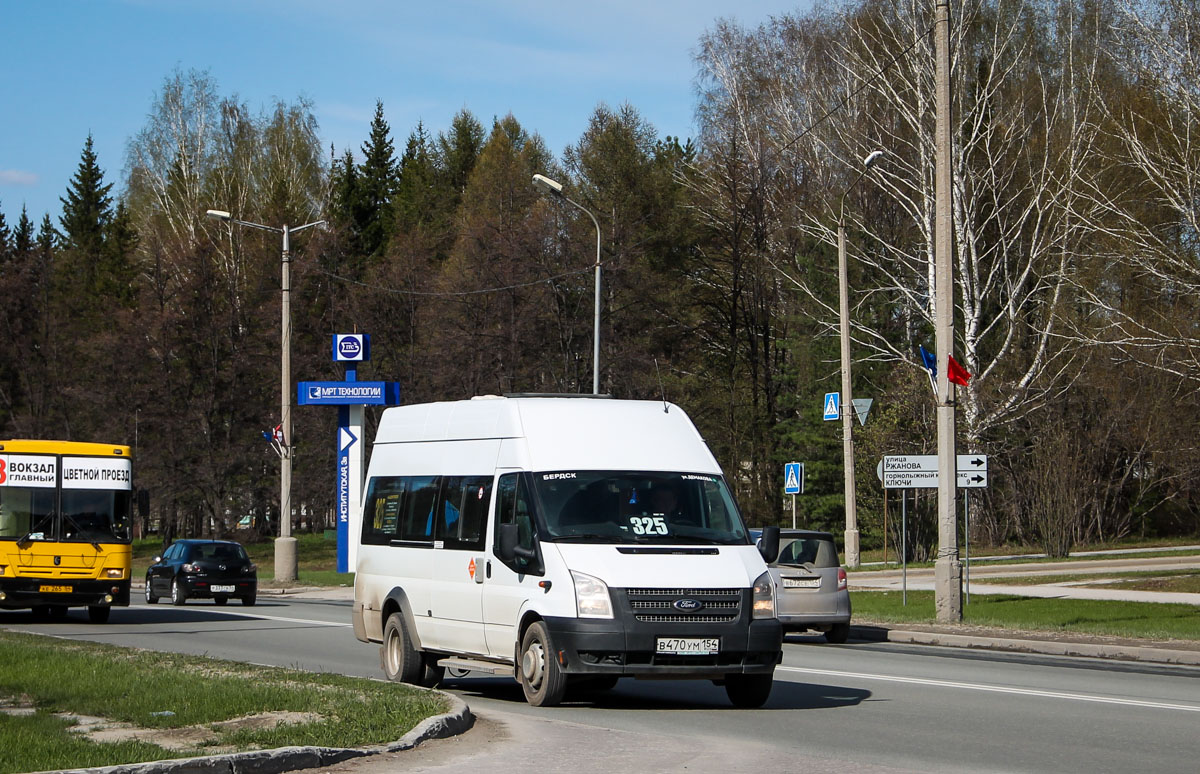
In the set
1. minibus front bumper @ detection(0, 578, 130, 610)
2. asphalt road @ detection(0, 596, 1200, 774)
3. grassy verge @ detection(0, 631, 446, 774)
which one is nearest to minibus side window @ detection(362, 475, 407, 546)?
asphalt road @ detection(0, 596, 1200, 774)

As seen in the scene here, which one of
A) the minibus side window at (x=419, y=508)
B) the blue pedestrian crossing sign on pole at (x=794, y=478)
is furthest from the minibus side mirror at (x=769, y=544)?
the blue pedestrian crossing sign on pole at (x=794, y=478)

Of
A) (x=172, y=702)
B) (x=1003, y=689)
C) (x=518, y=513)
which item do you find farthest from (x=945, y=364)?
(x=172, y=702)

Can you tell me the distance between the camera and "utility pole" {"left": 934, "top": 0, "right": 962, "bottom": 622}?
2166cm

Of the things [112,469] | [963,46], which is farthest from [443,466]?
[963,46]

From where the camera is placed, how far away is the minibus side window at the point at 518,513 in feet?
40.4

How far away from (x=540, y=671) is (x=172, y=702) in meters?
2.91

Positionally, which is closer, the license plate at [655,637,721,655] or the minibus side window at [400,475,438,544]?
the license plate at [655,637,721,655]

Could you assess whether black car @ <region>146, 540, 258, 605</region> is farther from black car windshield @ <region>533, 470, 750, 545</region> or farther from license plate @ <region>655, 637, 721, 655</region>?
license plate @ <region>655, 637, 721, 655</region>

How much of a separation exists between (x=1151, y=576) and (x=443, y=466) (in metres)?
20.7

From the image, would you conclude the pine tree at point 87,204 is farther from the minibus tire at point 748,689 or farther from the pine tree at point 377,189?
the minibus tire at point 748,689

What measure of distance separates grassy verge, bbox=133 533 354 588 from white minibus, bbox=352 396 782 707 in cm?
2576

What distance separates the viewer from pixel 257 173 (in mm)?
78000

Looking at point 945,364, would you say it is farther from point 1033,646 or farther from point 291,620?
point 291,620

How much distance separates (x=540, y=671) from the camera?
12.1 meters
